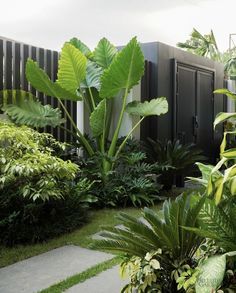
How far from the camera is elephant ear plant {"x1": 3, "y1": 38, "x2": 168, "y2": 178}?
5.93 metres

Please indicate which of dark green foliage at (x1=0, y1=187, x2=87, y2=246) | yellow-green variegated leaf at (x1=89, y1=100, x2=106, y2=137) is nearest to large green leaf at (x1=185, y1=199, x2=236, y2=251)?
dark green foliage at (x1=0, y1=187, x2=87, y2=246)

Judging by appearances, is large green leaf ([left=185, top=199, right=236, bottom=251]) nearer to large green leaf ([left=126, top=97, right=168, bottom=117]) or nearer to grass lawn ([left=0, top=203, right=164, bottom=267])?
grass lawn ([left=0, top=203, right=164, bottom=267])

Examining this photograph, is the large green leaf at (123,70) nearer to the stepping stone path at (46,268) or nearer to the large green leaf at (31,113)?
the large green leaf at (31,113)

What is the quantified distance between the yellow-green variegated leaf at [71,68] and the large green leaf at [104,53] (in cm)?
61

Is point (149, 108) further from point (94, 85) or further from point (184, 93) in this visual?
point (184, 93)

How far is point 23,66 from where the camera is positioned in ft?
20.5

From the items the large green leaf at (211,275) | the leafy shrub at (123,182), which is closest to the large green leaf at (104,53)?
the leafy shrub at (123,182)

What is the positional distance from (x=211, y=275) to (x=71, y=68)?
4.42 metres

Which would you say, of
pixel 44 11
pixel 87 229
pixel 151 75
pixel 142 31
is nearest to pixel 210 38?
pixel 142 31

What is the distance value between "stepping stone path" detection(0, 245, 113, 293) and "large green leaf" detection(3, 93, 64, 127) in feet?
7.42

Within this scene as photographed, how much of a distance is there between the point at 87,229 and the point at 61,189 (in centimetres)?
61

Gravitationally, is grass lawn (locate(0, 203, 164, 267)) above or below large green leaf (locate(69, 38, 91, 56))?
below

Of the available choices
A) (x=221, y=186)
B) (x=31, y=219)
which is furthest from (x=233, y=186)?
(x=31, y=219)

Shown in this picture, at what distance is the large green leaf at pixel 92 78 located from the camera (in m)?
A: 6.67
